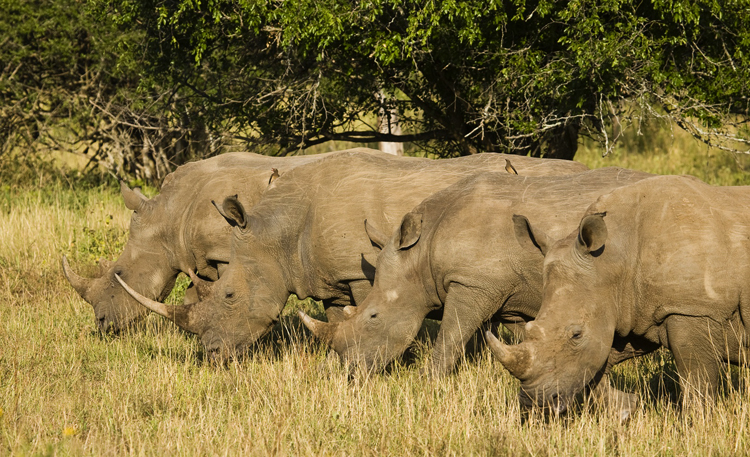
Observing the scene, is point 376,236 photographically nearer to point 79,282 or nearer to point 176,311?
point 176,311

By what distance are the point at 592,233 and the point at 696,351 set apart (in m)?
0.88

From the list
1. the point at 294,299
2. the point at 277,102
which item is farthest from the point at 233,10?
the point at 294,299

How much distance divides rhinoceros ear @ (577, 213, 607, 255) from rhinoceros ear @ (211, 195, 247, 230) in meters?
2.88

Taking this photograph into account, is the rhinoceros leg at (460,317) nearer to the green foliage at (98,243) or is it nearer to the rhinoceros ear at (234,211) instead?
the rhinoceros ear at (234,211)

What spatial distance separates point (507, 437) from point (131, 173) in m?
12.8

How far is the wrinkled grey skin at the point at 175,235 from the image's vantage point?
7.87 m

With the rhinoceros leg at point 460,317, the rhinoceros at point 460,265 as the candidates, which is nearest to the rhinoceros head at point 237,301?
the rhinoceros at point 460,265

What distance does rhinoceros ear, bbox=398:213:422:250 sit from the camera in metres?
6.07

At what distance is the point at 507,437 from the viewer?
4898mm

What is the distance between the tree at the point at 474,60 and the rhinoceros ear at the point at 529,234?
351 cm

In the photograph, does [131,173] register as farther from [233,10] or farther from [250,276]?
[250,276]

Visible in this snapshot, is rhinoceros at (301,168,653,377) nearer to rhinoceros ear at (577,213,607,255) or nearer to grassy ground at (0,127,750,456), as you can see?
grassy ground at (0,127,750,456)

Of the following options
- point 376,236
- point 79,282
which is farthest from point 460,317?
point 79,282

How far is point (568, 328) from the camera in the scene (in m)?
4.79
